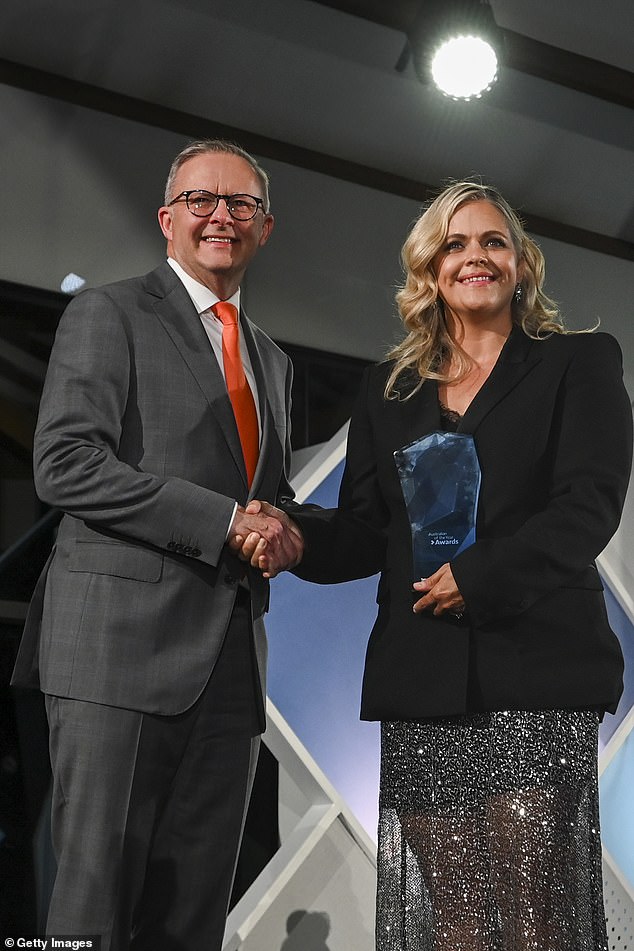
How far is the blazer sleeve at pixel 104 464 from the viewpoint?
1650 millimetres

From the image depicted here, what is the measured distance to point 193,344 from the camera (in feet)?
6.04

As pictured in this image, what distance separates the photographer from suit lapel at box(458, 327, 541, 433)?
1700mm

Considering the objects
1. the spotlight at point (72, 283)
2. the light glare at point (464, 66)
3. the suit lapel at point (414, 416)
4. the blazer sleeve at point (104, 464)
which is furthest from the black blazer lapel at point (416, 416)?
the spotlight at point (72, 283)

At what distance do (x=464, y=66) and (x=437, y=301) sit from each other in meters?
2.03

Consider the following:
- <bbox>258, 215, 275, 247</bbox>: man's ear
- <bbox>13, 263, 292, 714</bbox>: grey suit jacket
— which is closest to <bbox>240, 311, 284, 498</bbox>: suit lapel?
<bbox>13, 263, 292, 714</bbox>: grey suit jacket

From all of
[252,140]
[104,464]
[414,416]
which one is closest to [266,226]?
[414,416]

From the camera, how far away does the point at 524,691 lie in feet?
5.06

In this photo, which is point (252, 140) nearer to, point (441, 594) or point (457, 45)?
point (457, 45)

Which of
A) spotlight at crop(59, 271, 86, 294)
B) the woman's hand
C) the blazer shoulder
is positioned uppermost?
spotlight at crop(59, 271, 86, 294)

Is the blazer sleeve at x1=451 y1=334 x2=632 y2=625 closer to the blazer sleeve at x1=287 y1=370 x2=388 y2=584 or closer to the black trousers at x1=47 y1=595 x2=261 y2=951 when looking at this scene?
the blazer sleeve at x1=287 y1=370 x2=388 y2=584

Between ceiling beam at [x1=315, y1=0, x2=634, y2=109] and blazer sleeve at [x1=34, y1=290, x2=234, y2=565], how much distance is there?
99.2 inches

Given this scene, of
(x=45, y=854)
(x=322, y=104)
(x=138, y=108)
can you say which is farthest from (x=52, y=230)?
(x=45, y=854)

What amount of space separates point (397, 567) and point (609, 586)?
1407 millimetres

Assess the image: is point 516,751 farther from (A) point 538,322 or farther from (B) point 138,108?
(B) point 138,108
